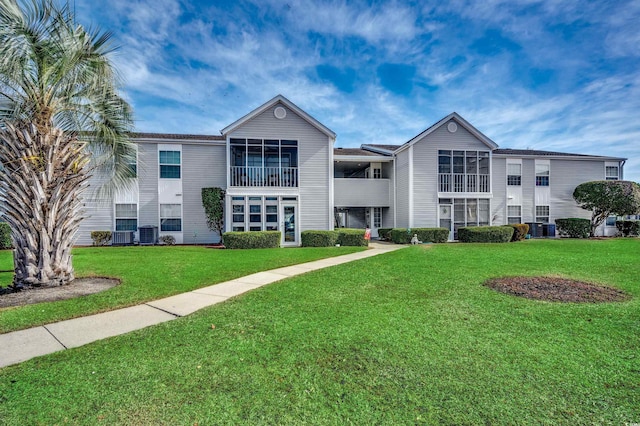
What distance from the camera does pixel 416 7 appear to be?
11383 millimetres

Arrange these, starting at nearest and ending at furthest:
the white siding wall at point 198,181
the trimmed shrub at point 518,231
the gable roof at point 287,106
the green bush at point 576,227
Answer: the gable roof at point 287,106 < the white siding wall at point 198,181 < the trimmed shrub at point 518,231 < the green bush at point 576,227

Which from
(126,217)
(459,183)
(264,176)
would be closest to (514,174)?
(459,183)

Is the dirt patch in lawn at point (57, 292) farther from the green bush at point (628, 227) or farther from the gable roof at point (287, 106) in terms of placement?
the green bush at point (628, 227)

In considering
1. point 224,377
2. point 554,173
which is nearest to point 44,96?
point 224,377

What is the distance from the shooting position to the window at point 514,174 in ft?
75.7

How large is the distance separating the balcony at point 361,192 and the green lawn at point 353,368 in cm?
1603

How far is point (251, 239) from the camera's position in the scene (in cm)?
1598

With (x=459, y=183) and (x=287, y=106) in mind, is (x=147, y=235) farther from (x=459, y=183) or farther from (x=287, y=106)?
(x=459, y=183)

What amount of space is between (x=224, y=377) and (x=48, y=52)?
8470 millimetres

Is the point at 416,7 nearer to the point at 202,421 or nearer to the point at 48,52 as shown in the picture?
the point at 48,52

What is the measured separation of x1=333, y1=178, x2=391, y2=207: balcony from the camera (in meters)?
21.6

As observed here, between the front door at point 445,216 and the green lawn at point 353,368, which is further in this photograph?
Result: the front door at point 445,216

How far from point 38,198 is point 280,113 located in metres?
13.4

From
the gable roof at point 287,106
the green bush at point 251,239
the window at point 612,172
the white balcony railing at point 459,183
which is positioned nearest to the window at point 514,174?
the white balcony railing at point 459,183
